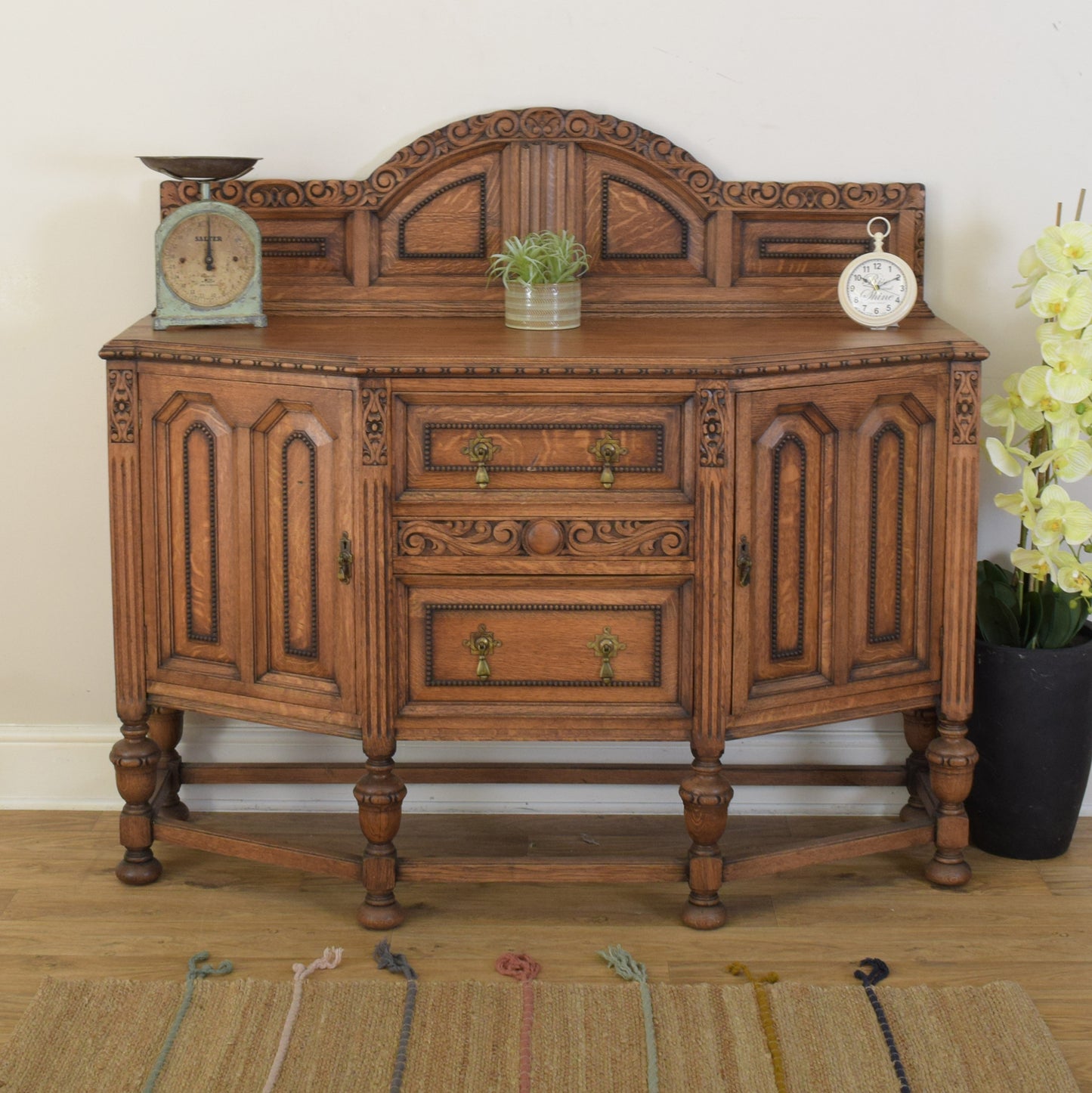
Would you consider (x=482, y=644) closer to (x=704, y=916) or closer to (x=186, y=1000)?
(x=704, y=916)

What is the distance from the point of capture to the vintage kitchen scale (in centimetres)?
266

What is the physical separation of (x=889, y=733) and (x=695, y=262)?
107cm

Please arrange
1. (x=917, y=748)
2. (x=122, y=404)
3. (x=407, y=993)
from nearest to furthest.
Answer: (x=407, y=993)
(x=122, y=404)
(x=917, y=748)

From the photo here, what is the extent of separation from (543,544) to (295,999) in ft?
2.78

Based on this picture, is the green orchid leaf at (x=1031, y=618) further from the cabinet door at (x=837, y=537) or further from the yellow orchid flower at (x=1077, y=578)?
the cabinet door at (x=837, y=537)

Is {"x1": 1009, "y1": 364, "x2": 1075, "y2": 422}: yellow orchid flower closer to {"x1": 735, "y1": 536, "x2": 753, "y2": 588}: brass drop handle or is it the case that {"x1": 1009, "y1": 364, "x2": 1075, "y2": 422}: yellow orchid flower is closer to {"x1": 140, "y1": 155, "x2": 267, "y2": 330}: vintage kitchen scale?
{"x1": 735, "y1": 536, "x2": 753, "y2": 588}: brass drop handle

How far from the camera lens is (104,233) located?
2.96 meters

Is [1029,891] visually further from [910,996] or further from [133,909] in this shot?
[133,909]

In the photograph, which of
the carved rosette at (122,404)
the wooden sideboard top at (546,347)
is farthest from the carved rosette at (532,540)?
the carved rosette at (122,404)

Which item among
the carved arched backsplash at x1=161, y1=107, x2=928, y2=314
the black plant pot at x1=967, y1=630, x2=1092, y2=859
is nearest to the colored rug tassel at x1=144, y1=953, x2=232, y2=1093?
the carved arched backsplash at x1=161, y1=107, x2=928, y2=314

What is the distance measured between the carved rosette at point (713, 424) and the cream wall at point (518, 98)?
2.28 feet

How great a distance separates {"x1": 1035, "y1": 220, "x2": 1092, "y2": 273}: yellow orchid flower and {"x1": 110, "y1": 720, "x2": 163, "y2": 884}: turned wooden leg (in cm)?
184

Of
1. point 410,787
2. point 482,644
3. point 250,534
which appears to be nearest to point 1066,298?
point 482,644

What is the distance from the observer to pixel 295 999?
245 centimetres
